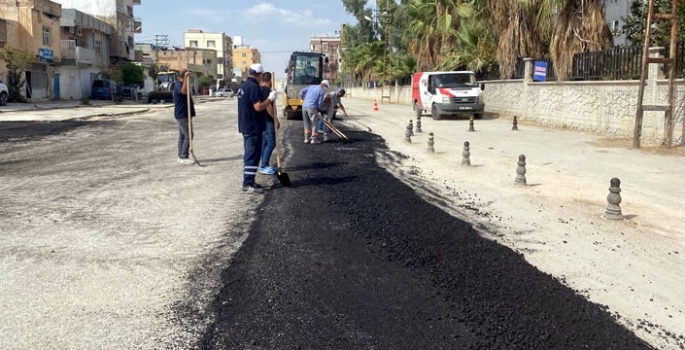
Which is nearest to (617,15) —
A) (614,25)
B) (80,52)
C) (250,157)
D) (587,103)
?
(614,25)

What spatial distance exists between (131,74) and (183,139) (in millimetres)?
47687

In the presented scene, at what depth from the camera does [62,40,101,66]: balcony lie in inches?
1809

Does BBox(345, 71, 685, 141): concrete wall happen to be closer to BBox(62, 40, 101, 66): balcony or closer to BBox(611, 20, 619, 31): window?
BBox(611, 20, 619, 31): window

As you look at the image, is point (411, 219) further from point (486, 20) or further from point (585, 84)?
point (486, 20)

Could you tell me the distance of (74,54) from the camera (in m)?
46.9

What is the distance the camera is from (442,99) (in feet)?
83.8

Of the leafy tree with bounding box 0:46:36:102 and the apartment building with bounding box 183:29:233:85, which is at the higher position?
the apartment building with bounding box 183:29:233:85

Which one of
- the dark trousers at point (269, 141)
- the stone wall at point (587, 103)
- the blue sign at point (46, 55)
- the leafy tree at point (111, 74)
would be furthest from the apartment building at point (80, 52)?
the dark trousers at point (269, 141)

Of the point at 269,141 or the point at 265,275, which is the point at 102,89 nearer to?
the point at 269,141

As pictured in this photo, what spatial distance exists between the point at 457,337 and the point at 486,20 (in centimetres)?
3036

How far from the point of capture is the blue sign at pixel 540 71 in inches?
932

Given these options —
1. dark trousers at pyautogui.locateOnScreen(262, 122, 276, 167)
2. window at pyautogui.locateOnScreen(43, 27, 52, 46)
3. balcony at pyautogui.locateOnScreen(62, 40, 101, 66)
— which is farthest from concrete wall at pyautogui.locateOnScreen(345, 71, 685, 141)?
balcony at pyautogui.locateOnScreen(62, 40, 101, 66)

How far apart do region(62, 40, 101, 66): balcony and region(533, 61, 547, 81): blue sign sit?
36.6 meters

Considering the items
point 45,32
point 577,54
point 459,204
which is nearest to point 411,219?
point 459,204
